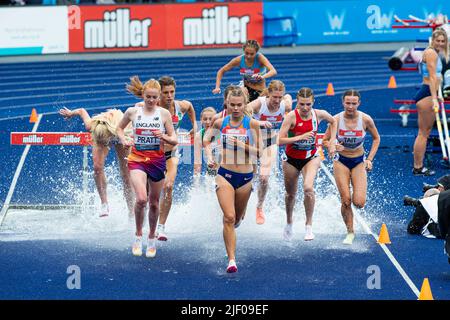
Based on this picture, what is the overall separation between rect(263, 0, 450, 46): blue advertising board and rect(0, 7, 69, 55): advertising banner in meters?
5.86

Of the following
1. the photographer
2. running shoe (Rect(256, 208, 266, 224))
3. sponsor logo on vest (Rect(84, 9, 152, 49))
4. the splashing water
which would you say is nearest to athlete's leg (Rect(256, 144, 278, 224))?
running shoe (Rect(256, 208, 266, 224))

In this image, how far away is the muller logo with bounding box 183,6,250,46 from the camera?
89.0ft

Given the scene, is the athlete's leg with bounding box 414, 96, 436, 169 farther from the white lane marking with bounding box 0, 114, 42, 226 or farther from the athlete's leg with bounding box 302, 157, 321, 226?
the white lane marking with bounding box 0, 114, 42, 226

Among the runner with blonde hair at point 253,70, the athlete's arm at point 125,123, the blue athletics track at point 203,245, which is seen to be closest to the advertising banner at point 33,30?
the blue athletics track at point 203,245

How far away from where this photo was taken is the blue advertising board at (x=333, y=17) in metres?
28.3

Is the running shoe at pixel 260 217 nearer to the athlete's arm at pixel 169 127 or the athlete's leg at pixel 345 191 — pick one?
the athlete's leg at pixel 345 191

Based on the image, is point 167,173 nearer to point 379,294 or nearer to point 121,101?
point 379,294

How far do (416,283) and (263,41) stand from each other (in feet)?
66.6

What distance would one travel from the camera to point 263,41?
28.4 metres

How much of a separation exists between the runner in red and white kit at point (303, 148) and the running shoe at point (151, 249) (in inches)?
56.3

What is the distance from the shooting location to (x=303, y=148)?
32.8 feet

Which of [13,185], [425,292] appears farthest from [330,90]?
[425,292]

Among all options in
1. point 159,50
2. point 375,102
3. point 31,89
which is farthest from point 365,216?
point 159,50

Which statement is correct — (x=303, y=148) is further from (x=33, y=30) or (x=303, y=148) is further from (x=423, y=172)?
(x=33, y=30)
